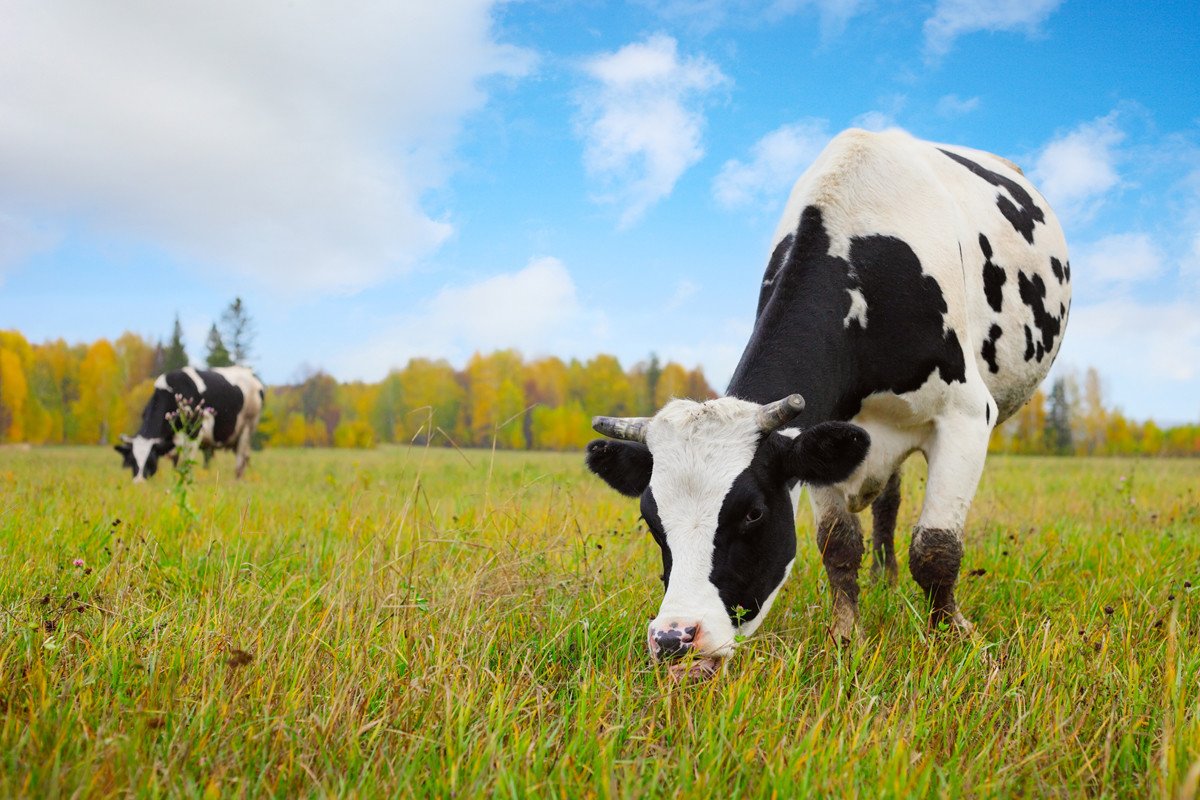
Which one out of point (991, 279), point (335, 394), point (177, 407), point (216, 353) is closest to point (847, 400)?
point (991, 279)

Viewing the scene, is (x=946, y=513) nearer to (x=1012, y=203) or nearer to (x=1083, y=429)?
(x=1012, y=203)

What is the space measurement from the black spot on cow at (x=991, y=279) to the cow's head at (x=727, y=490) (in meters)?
2.42

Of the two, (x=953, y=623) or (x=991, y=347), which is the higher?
(x=991, y=347)

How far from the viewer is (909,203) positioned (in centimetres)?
466

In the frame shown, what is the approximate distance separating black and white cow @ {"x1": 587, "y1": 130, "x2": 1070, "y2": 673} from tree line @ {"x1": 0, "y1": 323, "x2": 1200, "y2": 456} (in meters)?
40.1

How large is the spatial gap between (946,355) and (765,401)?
1332mm

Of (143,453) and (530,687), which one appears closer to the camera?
(530,687)

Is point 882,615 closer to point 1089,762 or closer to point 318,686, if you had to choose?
point 1089,762

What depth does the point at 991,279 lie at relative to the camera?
5.16 metres

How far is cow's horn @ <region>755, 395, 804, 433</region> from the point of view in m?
3.30

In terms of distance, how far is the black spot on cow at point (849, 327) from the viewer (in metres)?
3.93

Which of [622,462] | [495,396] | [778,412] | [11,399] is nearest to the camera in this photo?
[778,412]

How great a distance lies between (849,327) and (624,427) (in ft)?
4.60

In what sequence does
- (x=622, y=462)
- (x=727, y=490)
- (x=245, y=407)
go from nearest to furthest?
(x=727, y=490) → (x=622, y=462) → (x=245, y=407)
